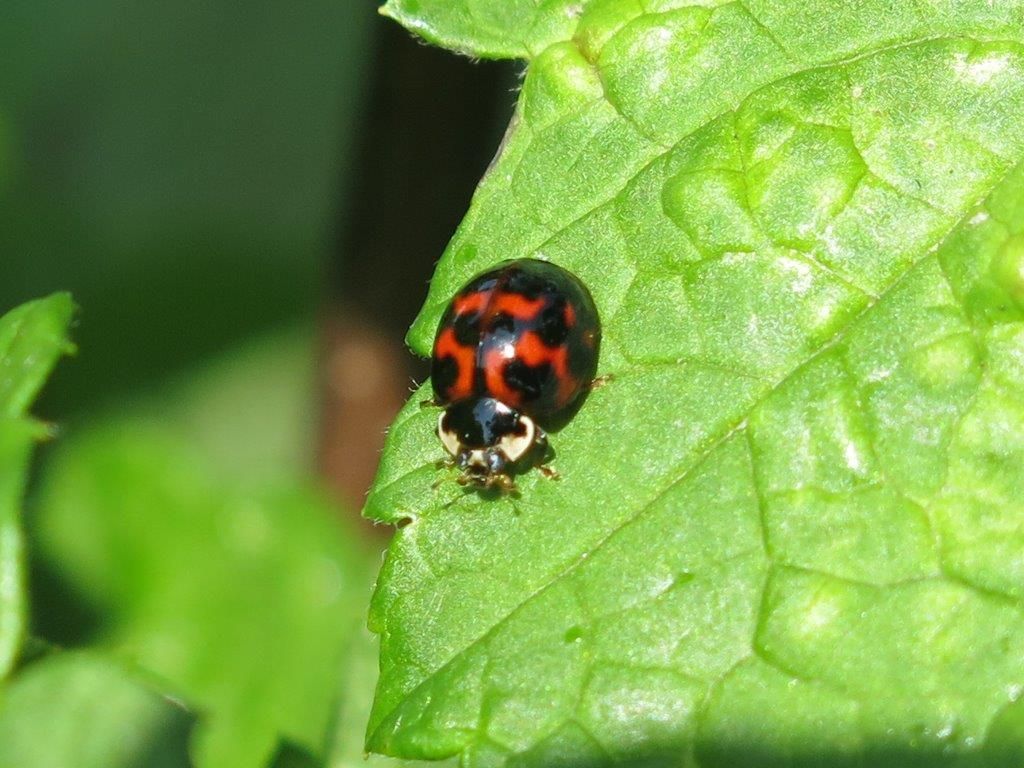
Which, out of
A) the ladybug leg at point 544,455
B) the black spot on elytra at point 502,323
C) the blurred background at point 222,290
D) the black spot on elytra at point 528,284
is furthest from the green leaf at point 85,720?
the black spot on elytra at point 528,284

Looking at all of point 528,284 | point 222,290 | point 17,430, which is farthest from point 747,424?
point 222,290

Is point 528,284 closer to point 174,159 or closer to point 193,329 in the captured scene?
point 193,329

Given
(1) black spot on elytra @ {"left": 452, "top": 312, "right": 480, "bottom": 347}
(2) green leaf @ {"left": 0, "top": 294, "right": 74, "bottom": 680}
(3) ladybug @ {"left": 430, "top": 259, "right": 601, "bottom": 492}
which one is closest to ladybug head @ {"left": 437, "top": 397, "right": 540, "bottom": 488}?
(3) ladybug @ {"left": 430, "top": 259, "right": 601, "bottom": 492}

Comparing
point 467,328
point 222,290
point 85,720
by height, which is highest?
point 467,328

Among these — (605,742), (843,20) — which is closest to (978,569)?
(605,742)

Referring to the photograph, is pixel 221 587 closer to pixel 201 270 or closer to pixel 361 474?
pixel 361 474

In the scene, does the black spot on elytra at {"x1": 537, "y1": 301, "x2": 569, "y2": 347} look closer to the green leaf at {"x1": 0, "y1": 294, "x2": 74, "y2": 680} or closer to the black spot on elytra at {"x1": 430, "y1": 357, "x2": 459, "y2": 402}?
the black spot on elytra at {"x1": 430, "y1": 357, "x2": 459, "y2": 402}
